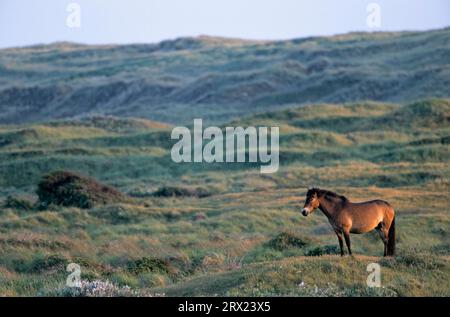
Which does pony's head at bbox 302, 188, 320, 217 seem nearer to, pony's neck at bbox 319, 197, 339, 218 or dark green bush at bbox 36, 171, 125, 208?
pony's neck at bbox 319, 197, 339, 218

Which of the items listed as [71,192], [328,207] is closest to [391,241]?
[328,207]

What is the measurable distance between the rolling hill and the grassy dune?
28059mm

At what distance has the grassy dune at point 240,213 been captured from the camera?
58.6 ft

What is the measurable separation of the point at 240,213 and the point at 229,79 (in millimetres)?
90095

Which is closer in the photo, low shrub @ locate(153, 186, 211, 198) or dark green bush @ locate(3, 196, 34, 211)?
dark green bush @ locate(3, 196, 34, 211)

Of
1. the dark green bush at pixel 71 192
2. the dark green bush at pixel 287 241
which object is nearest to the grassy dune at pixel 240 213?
the dark green bush at pixel 287 241

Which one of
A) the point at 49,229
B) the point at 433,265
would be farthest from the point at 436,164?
the point at 433,265

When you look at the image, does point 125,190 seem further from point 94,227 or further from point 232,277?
point 232,277

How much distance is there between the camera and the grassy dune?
58.6ft

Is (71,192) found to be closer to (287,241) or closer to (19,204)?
(19,204)

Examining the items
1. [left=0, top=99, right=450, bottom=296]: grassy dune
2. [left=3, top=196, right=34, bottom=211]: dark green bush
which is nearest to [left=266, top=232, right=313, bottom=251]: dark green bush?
[left=0, top=99, right=450, bottom=296]: grassy dune

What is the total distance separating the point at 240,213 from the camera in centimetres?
3378

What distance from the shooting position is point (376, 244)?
27.5 m

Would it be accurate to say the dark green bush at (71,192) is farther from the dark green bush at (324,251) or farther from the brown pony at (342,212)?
the brown pony at (342,212)
